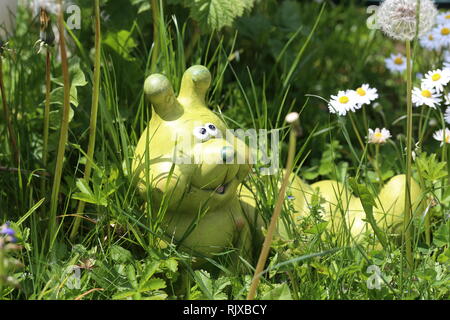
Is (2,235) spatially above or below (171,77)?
below

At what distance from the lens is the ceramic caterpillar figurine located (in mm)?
1477

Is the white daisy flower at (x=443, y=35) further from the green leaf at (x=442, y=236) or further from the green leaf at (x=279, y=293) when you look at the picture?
the green leaf at (x=279, y=293)

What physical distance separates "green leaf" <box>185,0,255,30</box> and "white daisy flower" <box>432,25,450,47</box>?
2.21 ft

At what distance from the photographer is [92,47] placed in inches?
89.9

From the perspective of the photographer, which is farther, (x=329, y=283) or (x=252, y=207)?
(x=252, y=207)

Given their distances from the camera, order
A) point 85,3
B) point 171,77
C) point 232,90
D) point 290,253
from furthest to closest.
Result: point 232,90
point 85,3
point 171,77
point 290,253

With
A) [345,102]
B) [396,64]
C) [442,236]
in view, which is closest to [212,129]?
[345,102]

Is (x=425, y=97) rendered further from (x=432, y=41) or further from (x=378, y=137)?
(x=432, y=41)

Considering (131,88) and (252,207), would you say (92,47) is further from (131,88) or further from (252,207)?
(252,207)

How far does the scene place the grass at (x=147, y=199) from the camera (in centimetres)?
143

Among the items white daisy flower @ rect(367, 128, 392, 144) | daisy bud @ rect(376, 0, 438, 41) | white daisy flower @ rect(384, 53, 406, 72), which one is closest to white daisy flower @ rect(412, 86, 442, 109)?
white daisy flower @ rect(367, 128, 392, 144)

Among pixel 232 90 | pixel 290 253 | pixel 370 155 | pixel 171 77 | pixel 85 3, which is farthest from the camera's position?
pixel 232 90
